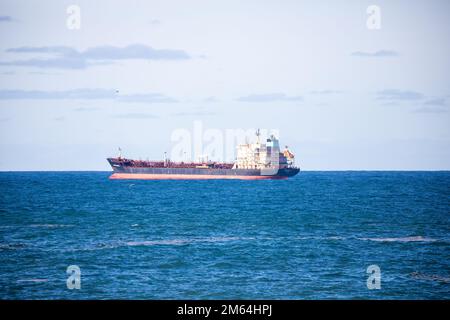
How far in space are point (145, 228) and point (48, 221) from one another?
42.2 ft

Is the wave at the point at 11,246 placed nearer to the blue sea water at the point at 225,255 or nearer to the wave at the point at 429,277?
the blue sea water at the point at 225,255

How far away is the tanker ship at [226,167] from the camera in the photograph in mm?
160875

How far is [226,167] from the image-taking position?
171750mm

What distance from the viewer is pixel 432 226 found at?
180ft

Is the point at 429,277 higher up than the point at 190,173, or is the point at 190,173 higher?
the point at 190,173

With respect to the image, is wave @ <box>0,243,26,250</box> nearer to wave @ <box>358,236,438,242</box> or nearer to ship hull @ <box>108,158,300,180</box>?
wave @ <box>358,236,438,242</box>

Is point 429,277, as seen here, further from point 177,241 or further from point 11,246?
point 11,246

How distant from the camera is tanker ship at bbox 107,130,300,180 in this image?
16088 centimetres

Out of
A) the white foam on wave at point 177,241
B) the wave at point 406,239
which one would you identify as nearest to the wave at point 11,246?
the white foam on wave at point 177,241

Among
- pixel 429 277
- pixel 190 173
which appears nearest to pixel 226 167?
pixel 190 173

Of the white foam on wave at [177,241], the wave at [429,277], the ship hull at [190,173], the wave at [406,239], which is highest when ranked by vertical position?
the ship hull at [190,173]

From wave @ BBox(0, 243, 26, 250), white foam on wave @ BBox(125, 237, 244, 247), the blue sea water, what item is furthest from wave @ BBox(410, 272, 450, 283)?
wave @ BBox(0, 243, 26, 250)
